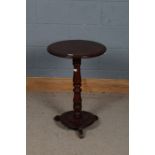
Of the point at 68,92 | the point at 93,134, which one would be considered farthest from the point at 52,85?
the point at 93,134

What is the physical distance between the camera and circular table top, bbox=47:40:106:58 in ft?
7.59

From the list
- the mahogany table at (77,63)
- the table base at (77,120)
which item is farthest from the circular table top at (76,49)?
the table base at (77,120)

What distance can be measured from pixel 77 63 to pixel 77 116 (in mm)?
389

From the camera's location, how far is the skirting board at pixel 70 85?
3.16 m

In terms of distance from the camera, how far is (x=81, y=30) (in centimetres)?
306

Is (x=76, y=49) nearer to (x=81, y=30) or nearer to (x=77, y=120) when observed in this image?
(x=77, y=120)

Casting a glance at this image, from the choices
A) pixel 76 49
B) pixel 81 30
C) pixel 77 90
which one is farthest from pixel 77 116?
pixel 81 30

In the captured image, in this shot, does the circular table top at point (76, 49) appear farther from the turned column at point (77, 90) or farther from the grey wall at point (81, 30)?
the grey wall at point (81, 30)

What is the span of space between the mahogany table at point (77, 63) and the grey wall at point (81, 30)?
0.49 metres

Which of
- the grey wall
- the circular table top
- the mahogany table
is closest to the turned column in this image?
the mahogany table

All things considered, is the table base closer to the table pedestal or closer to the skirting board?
the table pedestal
